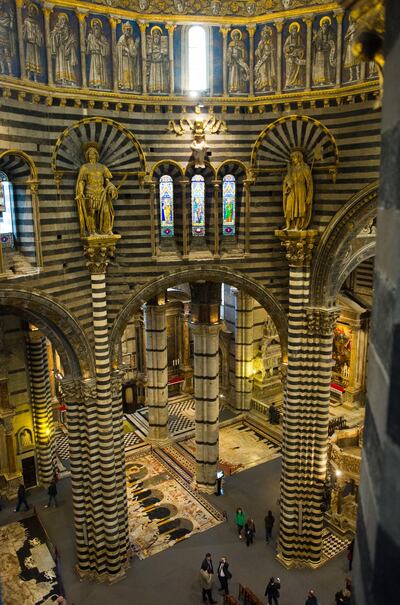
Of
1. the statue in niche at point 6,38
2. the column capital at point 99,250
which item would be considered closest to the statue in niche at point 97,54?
the statue in niche at point 6,38

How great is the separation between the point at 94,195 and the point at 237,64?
239 inches

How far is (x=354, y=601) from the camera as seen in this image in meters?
4.31

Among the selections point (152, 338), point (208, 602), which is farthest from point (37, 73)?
point (208, 602)

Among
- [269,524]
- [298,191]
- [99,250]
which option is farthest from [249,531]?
[298,191]

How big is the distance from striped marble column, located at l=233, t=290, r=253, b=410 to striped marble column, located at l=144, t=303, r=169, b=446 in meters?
4.72

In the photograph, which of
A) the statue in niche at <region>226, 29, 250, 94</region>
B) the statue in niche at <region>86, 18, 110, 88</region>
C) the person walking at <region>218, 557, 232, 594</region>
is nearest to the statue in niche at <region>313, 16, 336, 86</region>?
the statue in niche at <region>226, 29, 250, 94</region>

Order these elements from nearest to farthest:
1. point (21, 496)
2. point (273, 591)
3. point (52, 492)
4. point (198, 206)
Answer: point (273, 591) → point (198, 206) → point (21, 496) → point (52, 492)

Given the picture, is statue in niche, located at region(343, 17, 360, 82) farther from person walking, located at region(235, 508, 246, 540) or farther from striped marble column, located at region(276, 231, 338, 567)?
person walking, located at region(235, 508, 246, 540)

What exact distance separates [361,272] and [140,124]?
1696 cm

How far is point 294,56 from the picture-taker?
16.0m

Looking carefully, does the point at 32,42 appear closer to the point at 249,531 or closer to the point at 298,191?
the point at 298,191

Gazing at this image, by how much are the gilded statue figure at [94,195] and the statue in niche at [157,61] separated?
2.72 metres

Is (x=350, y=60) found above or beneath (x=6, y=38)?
beneath

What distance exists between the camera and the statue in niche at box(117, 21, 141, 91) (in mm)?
15555
